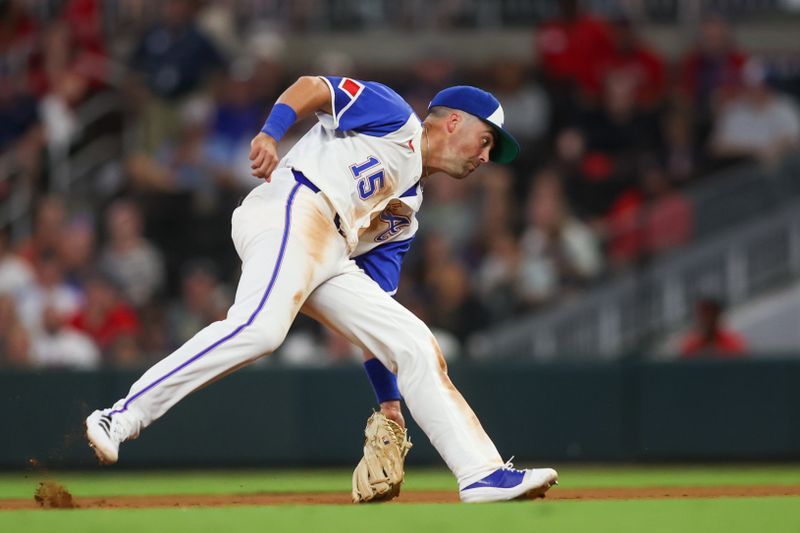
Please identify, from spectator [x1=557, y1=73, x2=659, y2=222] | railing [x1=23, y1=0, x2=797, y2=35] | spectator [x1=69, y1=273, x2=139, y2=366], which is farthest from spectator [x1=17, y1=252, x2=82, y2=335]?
spectator [x1=557, y1=73, x2=659, y2=222]

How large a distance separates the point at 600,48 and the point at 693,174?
177cm

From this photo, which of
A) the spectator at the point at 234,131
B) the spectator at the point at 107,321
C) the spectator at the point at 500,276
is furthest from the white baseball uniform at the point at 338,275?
the spectator at the point at 234,131

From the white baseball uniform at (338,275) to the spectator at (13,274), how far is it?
19.4 ft

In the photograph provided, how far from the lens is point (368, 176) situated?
19.4ft

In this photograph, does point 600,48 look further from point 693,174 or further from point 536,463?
point 536,463

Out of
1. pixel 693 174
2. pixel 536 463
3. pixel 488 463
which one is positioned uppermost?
pixel 693 174

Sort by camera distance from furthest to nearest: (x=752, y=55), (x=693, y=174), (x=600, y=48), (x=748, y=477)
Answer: (x=752, y=55)
(x=600, y=48)
(x=693, y=174)
(x=748, y=477)

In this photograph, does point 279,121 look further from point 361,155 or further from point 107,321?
point 107,321

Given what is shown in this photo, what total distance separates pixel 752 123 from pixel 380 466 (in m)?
7.21

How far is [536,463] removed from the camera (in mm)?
9781

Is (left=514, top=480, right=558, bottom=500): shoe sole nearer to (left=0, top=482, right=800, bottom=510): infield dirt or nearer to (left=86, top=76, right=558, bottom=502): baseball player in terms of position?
(left=86, top=76, right=558, bottom=502): baseball player

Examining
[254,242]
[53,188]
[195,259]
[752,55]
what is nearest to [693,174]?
[752,55]

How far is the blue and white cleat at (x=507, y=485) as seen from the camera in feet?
18.3

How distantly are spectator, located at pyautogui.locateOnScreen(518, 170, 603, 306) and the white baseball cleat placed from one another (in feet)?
18.0
